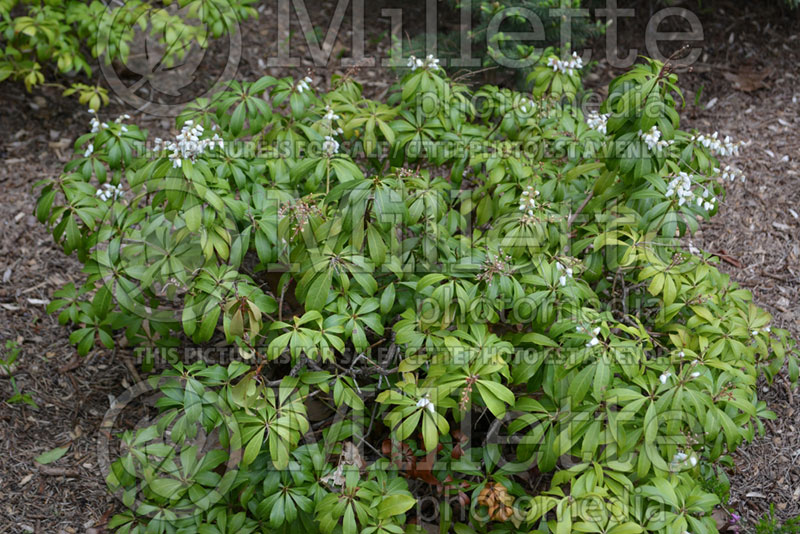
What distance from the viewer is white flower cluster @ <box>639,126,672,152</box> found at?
9.53 feet

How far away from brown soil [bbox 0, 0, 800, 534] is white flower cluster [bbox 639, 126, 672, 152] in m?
1.68

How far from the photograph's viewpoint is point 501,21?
4797 millimetres

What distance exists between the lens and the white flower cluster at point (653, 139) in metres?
2.91

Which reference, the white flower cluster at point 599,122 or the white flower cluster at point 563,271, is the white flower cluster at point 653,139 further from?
the white flower cluster at point 563,271

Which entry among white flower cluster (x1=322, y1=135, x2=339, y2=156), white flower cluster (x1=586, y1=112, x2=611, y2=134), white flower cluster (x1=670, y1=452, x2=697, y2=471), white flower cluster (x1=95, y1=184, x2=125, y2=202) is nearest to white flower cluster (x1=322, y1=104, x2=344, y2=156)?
white flower cluster (x1=322, y1=135, x2=339, y2=156)

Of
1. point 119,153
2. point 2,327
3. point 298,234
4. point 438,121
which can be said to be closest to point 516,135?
point 438,121

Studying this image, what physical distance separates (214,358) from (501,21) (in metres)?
2.85

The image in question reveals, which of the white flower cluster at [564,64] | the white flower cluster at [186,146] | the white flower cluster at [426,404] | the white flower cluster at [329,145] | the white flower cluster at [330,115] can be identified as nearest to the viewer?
the white flower cluster at [426,404]

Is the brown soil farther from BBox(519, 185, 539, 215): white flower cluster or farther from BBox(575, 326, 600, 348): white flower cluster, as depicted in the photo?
BBox(519, 185, 539, 215): white flower cluster

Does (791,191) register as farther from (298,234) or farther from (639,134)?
(298,234)

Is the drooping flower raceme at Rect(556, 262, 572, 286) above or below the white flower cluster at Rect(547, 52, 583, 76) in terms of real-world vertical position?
below

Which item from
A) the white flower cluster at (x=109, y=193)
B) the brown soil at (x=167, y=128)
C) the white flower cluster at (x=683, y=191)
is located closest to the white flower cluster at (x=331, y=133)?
the white flower cluster at (x=109, y=193)

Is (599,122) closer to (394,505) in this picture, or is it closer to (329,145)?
(329,145)

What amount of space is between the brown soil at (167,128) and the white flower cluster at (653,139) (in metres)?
1.68
